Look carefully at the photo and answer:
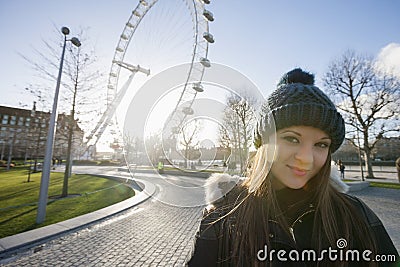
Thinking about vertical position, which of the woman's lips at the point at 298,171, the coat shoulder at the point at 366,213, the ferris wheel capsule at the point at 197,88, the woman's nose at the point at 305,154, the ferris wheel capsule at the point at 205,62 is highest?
the ferris wheel capsule at the point at 205,62

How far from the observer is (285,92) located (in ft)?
4.81

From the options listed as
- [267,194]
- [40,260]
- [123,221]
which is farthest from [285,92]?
[123,221]

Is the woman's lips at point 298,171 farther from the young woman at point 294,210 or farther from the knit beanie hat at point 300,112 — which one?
the knit beanie hat at point 300,112

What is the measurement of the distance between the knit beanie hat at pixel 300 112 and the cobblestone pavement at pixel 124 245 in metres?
2.68

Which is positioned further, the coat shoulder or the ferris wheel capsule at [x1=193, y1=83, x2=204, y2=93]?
the ferris wheel capsule at [x1=193, y1=83, x2=204, y2=93]

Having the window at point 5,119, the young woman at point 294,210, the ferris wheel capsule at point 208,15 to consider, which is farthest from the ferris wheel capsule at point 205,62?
the window at point 5,119

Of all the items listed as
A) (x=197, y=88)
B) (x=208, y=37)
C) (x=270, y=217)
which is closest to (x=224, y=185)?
(x=270, y=217)

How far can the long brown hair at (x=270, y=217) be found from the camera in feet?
3.85

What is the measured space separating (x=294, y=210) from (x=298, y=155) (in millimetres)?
407

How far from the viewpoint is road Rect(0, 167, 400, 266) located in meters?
4.14

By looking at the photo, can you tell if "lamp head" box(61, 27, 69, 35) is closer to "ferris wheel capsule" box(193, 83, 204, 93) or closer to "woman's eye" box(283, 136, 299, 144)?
"woman's eye" box(283, 136, 299, 144)

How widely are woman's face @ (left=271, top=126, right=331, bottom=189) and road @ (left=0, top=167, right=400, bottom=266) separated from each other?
1.79 meters

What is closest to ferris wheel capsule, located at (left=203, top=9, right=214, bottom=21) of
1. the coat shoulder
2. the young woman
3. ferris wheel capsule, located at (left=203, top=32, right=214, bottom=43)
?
ferris wheel capsule, located at (left=203, top=32, right=214, bottom=43)

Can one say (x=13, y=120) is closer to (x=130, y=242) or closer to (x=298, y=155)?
(x=130, y=242)
